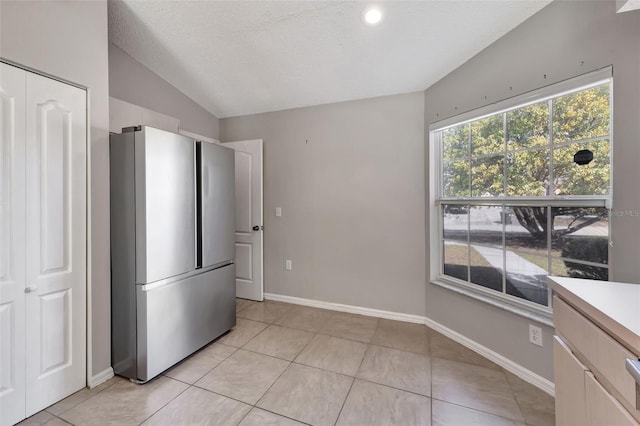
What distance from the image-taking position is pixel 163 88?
279cm

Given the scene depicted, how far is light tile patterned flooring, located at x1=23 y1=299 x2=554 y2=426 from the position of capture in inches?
58.0

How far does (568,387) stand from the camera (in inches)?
38.5

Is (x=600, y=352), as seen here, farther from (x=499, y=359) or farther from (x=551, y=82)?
(x=551, y=82)

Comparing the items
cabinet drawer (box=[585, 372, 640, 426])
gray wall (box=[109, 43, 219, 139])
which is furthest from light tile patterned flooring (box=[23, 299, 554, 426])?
gray wall (box=[109, 43, 219, 139])

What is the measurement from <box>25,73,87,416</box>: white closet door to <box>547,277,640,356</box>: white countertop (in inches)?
101

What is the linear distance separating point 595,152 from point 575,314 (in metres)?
1.10

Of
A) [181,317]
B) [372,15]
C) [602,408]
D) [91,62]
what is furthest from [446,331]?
[91,62]

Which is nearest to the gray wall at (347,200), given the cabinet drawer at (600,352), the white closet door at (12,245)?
the cabinet drawer at (600,352)

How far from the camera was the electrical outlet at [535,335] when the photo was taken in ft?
5.51

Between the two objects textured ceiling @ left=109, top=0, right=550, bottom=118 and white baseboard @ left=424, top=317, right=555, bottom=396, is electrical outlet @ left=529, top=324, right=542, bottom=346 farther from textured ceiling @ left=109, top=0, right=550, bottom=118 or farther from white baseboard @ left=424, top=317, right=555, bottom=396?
textured ceiling @ left=109, top=0, right=550, bottom=118

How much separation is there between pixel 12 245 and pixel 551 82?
327 centimetres

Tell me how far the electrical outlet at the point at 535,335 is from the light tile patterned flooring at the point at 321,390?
294 mm

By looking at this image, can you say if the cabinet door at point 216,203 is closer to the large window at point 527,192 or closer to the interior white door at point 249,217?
the interior white door at point 249,217

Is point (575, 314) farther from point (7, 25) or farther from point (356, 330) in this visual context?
point (7, 25)
